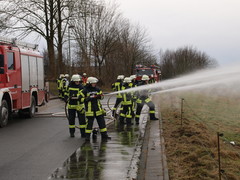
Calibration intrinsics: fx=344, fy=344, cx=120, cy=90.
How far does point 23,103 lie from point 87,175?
7724 mm

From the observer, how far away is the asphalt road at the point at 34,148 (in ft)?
19.4

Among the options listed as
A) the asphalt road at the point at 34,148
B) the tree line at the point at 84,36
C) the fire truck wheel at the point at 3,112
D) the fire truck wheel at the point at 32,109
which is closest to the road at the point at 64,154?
the asphalt road at the point at 34,148

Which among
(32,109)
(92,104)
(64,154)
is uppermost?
(92,104)

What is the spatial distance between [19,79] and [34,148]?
4.97 meters

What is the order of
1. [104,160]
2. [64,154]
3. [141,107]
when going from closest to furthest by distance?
[104,160]
[64,154]
[141,107]

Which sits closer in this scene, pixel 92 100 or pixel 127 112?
pixel 92 100

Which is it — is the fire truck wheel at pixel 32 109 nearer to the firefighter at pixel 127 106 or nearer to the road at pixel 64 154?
the road at pixel 64 154

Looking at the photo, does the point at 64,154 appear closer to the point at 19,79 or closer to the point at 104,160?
the point at 104,160

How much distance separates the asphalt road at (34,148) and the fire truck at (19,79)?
0.76 m

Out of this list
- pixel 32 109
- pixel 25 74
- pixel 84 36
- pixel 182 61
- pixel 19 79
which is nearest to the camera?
pixel 19 79

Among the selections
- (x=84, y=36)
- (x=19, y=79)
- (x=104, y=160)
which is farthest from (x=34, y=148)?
(x=84, y=36)

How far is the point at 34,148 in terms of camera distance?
309 inches

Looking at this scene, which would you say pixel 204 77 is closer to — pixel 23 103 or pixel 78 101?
pixel 78 101

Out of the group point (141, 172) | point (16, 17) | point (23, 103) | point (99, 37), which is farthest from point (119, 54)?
point (141, 172)
